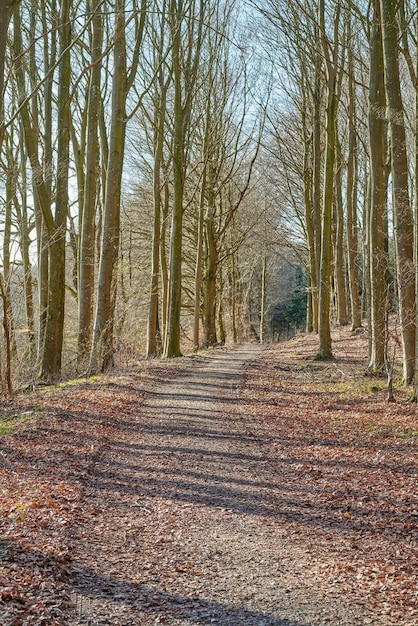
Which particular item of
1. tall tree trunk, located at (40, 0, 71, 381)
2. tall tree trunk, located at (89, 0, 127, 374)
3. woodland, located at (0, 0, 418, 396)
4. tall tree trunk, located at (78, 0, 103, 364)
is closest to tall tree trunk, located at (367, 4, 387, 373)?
woodland, located at (0, 0, 418, 396)

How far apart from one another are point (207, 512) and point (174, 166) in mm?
15437

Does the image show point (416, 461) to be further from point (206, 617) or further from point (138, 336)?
point (138, 336)

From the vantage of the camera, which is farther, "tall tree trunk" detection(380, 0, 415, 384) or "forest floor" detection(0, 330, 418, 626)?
"tall tree trunk" detection(380, 0, 415, 384)

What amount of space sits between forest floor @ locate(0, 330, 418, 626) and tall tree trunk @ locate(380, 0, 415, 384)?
170 cm

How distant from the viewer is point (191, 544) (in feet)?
16.3

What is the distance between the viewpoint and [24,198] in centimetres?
1983

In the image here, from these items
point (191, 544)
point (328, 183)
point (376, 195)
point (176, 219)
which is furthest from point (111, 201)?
point (191, 544)

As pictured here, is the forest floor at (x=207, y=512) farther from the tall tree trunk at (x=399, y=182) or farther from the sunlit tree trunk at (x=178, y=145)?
the sunlit tree trunk at (x=178, y=145)

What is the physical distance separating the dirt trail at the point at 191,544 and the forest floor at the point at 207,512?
15mm

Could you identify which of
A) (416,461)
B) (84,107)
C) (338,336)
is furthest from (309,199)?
(416,461)

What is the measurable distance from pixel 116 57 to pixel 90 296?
5880 millimetres

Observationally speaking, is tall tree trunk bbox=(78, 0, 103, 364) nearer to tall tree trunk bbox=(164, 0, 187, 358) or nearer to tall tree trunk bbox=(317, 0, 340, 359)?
tall tree trunk bbox=(164, 0, 187, 358)

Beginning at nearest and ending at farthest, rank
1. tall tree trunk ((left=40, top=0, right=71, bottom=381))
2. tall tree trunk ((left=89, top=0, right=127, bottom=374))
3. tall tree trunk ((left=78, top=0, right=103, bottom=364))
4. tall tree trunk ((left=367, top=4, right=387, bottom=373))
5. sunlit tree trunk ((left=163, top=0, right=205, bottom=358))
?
tall tree trunk ((left=367, top=4, right=387, bottom=373)) → tall tree trunk ((left=40, top=0, right=71, bottom=381)) → tall tree trunk ((left=89, top=0, right=127, bottom=374)) → tall tree trunk ((left=78, top=0, right=103, bottom=364)) → sunlit tree trunk ((left=163, top=0, right=205, bottom=358))

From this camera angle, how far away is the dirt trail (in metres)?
3.83
